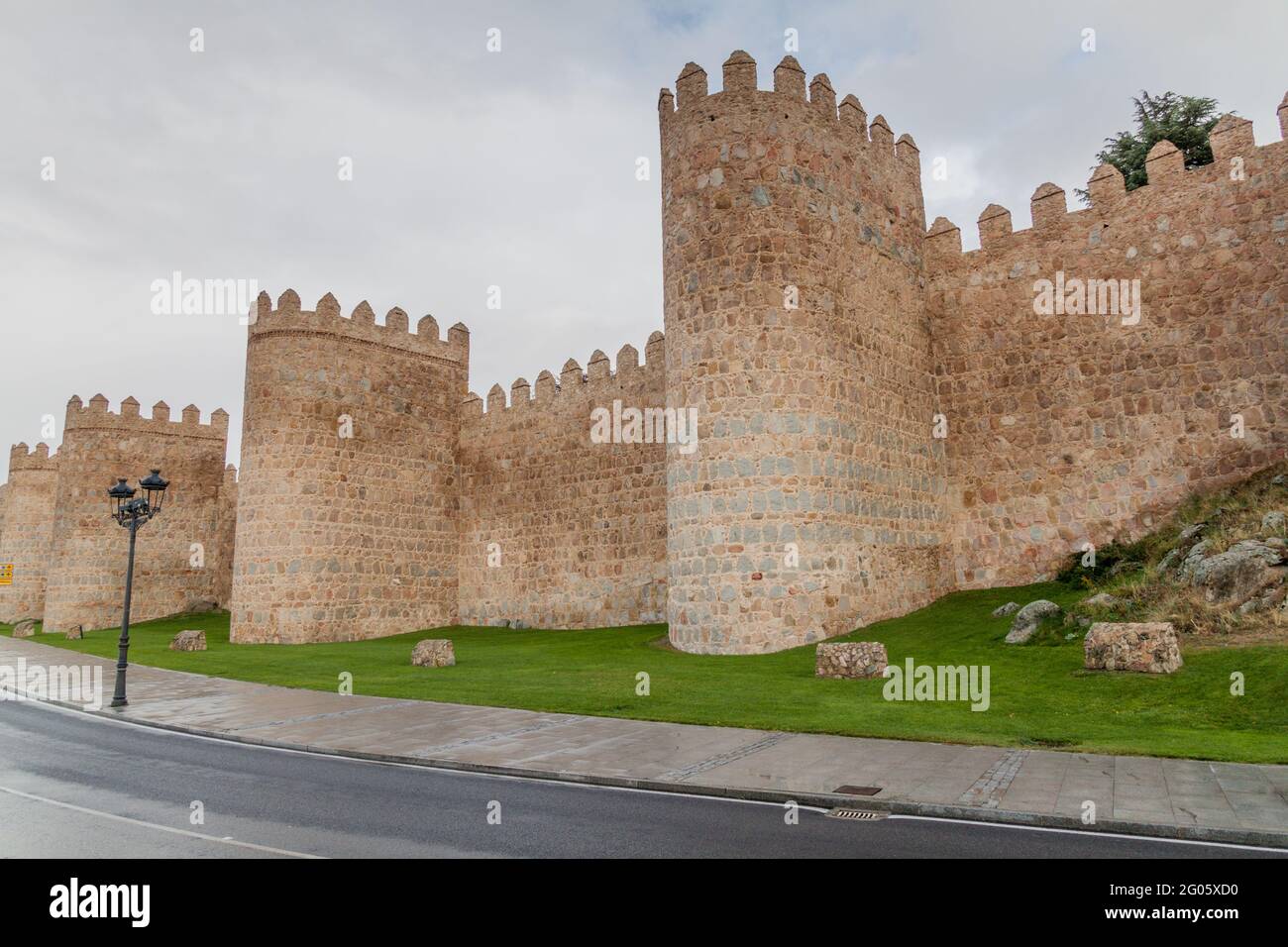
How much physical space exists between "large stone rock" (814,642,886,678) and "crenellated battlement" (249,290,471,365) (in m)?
20.1

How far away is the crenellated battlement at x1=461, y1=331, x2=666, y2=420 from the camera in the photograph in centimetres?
2409

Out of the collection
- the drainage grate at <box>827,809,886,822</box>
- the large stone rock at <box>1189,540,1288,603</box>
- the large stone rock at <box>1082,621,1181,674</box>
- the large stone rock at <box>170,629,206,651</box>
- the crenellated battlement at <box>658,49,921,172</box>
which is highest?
the crenellated battlement at <box>658,49,921,172</box>

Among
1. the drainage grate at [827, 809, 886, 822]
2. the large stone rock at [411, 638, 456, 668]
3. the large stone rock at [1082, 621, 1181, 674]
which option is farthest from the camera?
the large stone rock at [411, 638, 456, 668]

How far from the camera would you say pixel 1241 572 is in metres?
13.0

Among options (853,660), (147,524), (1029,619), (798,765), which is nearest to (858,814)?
(798,765)

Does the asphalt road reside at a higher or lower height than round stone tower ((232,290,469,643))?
lower

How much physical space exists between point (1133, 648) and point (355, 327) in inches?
942

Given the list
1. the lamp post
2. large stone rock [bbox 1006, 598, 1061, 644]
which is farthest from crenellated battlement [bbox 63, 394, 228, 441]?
large stone rock [bbox 1006, 598, 1061, 644]

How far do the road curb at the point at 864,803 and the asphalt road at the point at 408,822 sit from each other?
136 millimetres

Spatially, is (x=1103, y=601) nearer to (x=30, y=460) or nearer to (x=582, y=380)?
(x=582, y=380)

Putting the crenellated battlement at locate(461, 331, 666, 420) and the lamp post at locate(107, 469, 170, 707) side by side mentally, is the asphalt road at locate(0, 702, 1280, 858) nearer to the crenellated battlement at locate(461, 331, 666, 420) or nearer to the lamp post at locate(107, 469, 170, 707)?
the lamp post at locate(107, 469, 170, 707)

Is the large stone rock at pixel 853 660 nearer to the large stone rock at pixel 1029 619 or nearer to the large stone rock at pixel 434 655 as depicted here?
the large stone rock at pixel 1029 619

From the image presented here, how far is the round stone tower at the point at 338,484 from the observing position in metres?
26.2
